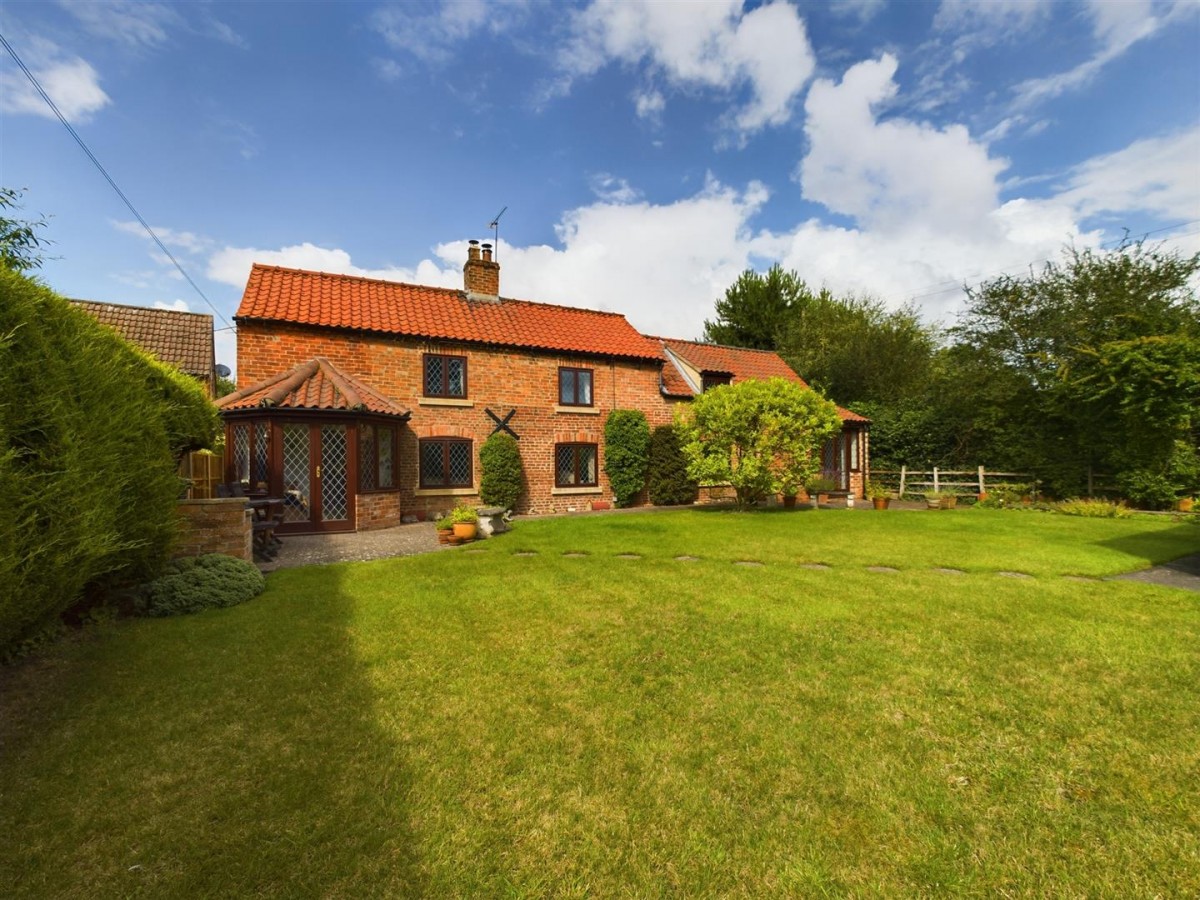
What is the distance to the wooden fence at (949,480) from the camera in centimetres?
1967

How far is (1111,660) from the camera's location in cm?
470

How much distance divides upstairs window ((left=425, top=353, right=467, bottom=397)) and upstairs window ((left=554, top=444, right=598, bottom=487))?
378cm

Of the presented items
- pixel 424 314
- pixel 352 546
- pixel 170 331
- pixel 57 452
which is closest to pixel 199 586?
pixel 57 452

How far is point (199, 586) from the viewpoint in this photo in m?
6.45

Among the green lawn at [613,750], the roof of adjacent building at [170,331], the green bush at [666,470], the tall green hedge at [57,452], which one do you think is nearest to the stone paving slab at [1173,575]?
the green lawn at [613,750]

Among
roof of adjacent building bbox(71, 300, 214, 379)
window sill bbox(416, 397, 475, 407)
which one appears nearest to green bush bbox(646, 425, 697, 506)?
window sill bbox(416, 397, 475, 407)

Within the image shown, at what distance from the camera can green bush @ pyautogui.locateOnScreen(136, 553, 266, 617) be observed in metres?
6.14

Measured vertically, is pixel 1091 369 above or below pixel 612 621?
above

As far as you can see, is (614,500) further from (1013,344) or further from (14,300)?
(1013,344)

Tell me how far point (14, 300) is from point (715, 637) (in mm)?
6342

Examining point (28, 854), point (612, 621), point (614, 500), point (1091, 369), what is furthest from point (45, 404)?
point (1091, 369)

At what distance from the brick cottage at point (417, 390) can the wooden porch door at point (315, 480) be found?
3 centimetres

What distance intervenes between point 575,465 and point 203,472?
1041 centimetres

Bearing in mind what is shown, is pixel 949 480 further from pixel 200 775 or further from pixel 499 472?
pixel 200 775
